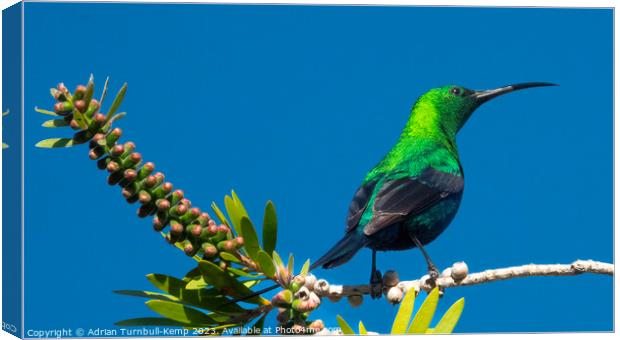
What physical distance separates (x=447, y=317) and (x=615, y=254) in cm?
159

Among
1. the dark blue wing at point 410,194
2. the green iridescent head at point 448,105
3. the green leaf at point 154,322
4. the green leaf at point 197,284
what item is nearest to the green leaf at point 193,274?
the green leaf at point 197,284

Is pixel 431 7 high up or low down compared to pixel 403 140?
up

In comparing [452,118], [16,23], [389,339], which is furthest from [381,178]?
[16,23]

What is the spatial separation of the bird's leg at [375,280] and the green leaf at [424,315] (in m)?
0.41

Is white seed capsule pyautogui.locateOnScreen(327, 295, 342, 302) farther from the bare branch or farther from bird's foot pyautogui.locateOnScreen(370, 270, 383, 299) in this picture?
bird's foot pyautogui.locateOnScreen(370, 270, 383, 299)

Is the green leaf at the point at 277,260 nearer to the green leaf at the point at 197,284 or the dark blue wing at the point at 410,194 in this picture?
the green leaf at the point at 197,284

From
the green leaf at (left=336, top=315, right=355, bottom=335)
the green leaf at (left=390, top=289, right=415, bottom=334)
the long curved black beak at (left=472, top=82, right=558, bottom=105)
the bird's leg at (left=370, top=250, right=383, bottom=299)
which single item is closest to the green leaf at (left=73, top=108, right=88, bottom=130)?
the green leaf at (left=336, top=315, right=355, bottom=335)

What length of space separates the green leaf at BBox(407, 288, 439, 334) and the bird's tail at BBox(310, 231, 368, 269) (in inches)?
20.7

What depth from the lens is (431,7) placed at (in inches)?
134

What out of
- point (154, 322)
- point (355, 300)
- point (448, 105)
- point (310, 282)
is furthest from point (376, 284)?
point (448, 105)

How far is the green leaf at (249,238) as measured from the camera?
213 cm

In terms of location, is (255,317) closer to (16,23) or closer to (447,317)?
(447,317)

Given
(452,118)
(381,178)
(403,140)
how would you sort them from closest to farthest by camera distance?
1. (381,178)
2. (403,140)
3. (452,118)

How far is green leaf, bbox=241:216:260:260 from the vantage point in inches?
83.9
